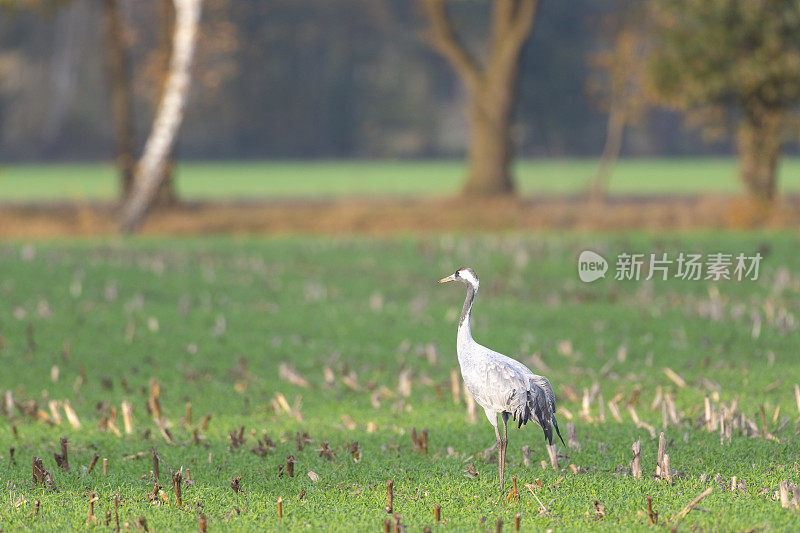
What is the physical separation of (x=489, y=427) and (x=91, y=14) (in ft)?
241

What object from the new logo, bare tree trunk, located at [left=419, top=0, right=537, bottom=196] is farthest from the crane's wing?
bare tree trunk, located at [left=419, top=0, right=537, bottom=196]

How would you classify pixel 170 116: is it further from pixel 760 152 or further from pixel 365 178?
pixel 365 178

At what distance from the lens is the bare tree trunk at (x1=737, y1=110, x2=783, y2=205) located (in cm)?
2727

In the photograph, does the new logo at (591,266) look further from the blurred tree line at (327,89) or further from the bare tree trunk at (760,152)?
the blurred tree line at (327,89)

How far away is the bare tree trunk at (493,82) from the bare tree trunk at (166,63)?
7189 millimetres

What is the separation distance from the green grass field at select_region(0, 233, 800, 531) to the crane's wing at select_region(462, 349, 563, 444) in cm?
83

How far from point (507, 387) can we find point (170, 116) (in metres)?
21.8

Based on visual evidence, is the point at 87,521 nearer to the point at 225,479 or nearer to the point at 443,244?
the point at 225,479

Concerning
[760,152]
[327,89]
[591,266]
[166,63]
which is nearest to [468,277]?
[591,266]

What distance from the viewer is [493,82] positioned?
1261 inches

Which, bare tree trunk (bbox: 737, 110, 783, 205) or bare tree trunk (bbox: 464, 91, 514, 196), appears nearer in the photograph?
bare tree trunk (bbox: 737, 110, 783, 205)

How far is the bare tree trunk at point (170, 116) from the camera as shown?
25.1 metres

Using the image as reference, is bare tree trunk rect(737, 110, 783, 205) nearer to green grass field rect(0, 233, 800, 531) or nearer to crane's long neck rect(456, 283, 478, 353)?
green grass field rect(0, 233, 800, 531)

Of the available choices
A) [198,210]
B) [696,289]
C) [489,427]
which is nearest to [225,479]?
[489,427]
